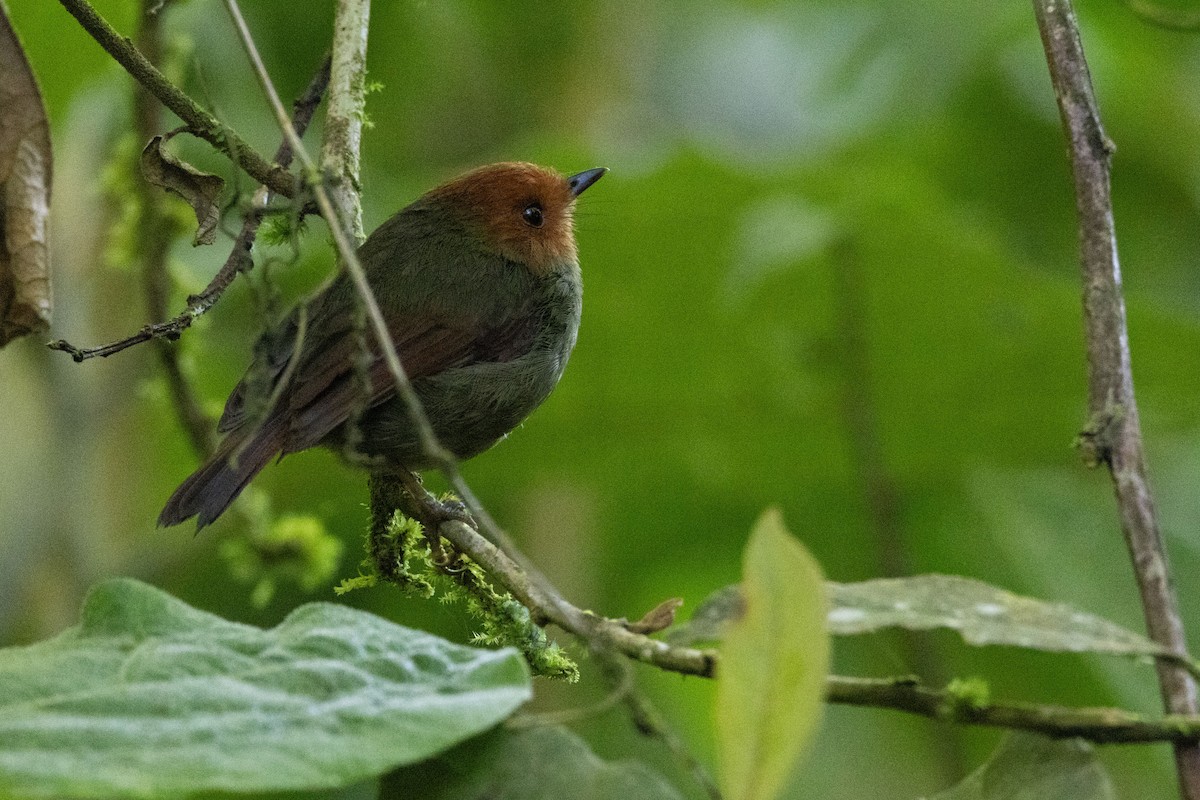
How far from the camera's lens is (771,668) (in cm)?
110

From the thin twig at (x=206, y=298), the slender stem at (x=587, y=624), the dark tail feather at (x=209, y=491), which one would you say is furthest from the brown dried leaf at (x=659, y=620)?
the dark tail feather at (x=209, y=491)

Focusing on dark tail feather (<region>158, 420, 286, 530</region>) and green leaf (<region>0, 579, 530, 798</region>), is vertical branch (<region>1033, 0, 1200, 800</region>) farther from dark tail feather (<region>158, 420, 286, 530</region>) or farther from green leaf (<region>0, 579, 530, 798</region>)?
dark tail feather (<region>158, 420, 286, 530</region>)

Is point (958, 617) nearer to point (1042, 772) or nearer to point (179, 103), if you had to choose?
point (1042, 772)

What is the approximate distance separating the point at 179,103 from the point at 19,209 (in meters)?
0.34

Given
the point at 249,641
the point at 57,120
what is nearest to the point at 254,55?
the point at 249,641

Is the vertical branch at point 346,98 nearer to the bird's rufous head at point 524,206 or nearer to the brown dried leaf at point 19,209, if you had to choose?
the brown dried leaf at point 19,209

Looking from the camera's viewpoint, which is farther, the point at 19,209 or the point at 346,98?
the point at 346,98

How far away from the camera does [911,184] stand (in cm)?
374

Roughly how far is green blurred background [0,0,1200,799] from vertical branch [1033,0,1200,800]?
1.75 metres

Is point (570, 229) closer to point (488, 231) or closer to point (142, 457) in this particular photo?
point (488, 231)

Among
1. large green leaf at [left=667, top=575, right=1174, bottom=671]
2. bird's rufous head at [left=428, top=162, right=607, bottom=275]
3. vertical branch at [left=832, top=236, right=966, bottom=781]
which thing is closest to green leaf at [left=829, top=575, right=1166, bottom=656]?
large green leaf at [left=667, top=575, right=1174, bottom=671]

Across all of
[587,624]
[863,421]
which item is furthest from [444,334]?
[587,624]

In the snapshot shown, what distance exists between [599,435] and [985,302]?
1.25m

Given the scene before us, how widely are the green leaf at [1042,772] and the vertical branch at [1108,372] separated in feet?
0.28
